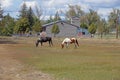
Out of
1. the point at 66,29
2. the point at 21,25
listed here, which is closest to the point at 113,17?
the point at 66,29

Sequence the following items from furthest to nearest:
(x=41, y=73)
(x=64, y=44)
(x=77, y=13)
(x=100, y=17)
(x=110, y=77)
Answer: (x=77, y=13)
(x=100, y=17)
(x=64, y=44)
(x=41, y=73)
(x=110, y=77)

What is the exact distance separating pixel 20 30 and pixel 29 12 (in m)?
17.0

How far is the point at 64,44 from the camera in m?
53.9

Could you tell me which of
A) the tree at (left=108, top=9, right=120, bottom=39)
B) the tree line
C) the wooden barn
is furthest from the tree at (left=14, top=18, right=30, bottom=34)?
the tree at (left=108, top=9, right=120, bottom=39)

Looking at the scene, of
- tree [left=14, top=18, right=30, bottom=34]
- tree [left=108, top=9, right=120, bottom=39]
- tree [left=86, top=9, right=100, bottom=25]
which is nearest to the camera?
tree [left=14, top=18, right=30, bottom=34]

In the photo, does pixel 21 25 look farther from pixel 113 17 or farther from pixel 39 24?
pixel 113 17

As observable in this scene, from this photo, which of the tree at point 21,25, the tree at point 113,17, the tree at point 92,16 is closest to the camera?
the tree at point 21,25

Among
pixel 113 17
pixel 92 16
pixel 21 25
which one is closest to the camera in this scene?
pixel 21 25

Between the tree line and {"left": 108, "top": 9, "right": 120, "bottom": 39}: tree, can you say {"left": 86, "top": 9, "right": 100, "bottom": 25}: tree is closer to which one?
the tree line

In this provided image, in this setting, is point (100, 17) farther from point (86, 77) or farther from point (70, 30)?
point (86, 77)

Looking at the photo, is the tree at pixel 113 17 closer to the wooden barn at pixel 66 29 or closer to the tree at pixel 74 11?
the wooden barn at pixel 66 29

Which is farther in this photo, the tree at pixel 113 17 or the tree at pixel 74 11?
the tree at pixel 74 11

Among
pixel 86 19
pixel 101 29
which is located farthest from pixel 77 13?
pixel 101 29

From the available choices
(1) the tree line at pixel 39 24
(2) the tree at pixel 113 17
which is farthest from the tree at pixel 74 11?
(2) the tree at pixel 113 17
